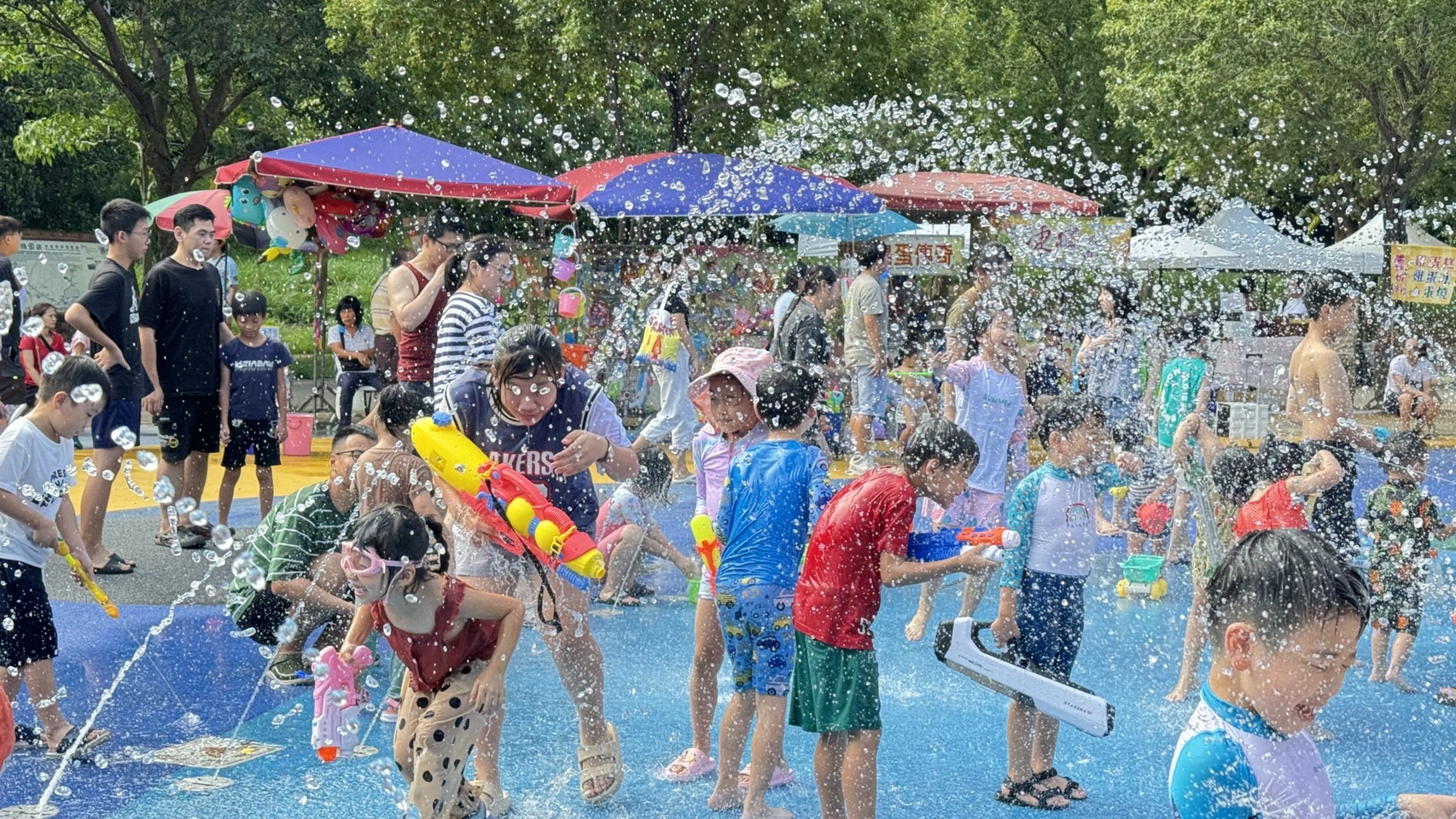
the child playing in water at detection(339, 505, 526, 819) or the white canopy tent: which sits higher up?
the white canopy tent

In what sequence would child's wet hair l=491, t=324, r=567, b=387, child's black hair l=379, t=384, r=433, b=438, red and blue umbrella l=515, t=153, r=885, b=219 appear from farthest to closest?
1. red and blue umbrella l=515, t=153, r=885, b=219
2. child's black hair l=379, t=384, r=433, b=438
3. child's wet hair l=491, t=324, r=567, b=387

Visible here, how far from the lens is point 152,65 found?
2105 cm

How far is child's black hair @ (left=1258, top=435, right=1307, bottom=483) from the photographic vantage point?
5.74 m

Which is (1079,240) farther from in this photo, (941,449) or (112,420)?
(941,449)

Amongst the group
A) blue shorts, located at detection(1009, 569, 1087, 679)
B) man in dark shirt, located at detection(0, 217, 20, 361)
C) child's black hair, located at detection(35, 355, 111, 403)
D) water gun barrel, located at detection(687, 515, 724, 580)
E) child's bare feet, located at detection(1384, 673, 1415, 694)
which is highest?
man in dark shirt, located at detection(0, 217, 20, 361)

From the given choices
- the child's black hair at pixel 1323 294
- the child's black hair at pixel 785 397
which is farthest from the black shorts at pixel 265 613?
the child's black hair at pixel 1323 294

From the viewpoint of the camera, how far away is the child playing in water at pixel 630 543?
6695 millimetres

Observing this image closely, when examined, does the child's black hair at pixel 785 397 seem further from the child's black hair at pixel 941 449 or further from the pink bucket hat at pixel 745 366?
the child's black hair at pixel 941 449

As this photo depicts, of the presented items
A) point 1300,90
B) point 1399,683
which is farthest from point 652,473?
point 1300,90

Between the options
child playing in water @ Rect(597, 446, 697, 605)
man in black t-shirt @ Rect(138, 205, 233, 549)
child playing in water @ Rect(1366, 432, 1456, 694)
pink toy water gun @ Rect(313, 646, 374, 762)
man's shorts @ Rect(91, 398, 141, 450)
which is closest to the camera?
pink toy water gun @ Rect(313, 646, 374, 762)

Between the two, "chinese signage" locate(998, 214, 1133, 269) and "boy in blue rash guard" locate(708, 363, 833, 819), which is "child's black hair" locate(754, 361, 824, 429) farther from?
"chinese signage" locate(998, 214, 1133, 269)

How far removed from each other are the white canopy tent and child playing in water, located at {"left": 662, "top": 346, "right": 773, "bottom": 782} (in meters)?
17.1

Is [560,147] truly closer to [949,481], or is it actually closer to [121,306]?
[121,306]

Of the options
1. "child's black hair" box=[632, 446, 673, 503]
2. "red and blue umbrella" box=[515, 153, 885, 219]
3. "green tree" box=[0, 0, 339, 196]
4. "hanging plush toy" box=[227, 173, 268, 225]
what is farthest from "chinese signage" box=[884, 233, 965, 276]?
"child's black hair" box=[632, 446, 673, 503]
